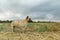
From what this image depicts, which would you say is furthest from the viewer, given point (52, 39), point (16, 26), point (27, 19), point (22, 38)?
point (27, 19)

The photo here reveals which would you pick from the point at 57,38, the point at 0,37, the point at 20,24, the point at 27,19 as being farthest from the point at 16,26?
the point at 57,38

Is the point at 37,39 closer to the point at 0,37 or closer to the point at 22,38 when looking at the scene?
the point at 22,38

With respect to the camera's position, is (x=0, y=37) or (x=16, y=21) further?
(x=16, y=21)

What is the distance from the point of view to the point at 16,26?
16.2 meters

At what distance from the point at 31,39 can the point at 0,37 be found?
56.3 inches

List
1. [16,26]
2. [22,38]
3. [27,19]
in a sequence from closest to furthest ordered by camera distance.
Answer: [22,38] → [16,26] → [27,19]

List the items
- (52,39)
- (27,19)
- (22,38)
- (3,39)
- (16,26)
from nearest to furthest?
(22,38)
(52,39)
(3,39)
(16,26)
(27,19)

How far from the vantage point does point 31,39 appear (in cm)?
749

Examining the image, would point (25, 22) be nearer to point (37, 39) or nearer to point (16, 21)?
point (16, 21)

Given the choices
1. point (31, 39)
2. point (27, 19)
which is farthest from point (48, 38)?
point (27, 19)

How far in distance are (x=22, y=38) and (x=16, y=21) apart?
34.6 feet

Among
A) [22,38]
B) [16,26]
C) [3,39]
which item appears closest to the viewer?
[22,38]

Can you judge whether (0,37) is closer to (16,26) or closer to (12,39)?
(12,39)

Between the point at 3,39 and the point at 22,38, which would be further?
the point at 3,39
